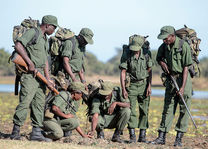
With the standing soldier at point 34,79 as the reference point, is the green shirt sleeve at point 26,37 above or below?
above

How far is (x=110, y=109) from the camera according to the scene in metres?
8.44

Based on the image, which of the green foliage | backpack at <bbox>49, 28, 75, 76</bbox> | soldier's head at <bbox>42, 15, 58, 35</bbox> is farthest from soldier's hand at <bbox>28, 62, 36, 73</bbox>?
the green foliage

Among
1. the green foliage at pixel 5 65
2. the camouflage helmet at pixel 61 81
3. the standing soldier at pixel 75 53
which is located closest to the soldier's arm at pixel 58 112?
the camouflage helmet at pixel 61 81

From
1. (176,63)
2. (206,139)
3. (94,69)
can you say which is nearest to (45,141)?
(176,63)

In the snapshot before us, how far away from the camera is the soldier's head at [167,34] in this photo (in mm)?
8305

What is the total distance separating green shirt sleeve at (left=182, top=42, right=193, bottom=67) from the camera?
8.37 m

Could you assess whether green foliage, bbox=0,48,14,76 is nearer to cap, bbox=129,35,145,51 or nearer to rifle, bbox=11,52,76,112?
cap, bbox=129,35,145,51

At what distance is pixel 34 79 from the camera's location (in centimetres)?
746

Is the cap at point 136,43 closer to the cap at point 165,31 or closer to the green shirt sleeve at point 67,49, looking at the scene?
the cap at point 165,31

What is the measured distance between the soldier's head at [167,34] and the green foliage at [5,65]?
44982mm

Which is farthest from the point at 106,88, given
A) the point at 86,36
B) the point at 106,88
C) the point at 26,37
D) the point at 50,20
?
the point at 26,37

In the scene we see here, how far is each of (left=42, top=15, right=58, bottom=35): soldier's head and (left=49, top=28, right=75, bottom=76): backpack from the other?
983 mm

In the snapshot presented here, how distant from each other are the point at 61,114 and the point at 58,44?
1.84 meters

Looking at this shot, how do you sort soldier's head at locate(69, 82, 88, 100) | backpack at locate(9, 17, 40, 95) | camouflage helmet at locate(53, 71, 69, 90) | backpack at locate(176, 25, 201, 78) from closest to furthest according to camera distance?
backpack at locate(9, 17, 40, 95) < soldier's head at locate(69, 82, 88, 100) < camouflage helmet at locate(53, 71, 69, 90) < backpack at locate(176, 25, 201, 78)
